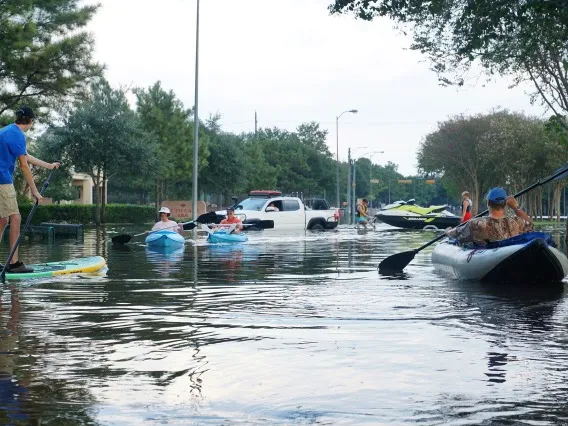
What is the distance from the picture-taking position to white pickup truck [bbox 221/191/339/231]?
1620 inches

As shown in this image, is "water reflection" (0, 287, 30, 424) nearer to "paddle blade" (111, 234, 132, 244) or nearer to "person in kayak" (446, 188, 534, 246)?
"person in kayak" (446, 188, 534, 246)

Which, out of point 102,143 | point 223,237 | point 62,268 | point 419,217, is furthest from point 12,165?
point 102,143

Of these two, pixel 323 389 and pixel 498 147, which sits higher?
pixel 498 147

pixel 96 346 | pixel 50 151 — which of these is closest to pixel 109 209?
pixel 50 151

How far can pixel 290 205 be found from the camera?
4322cm

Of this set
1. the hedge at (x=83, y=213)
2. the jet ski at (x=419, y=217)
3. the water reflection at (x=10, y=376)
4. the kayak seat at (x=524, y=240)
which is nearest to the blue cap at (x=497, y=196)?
the kayak seat at (x=524, y=240)

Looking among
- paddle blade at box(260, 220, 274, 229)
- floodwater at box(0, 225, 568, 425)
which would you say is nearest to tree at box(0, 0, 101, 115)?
paddle blade at box(260, 220, 274, 229)

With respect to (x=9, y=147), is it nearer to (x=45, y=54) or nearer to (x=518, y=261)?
(x=518, y=261)

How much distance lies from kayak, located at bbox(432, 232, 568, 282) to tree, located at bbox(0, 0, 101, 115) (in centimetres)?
2571

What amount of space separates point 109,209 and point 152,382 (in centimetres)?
5669

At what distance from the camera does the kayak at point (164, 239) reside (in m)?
25.5

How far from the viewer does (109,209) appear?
61875 millimetres

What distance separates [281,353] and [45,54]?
106 ft

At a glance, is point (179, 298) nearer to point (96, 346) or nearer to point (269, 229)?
point (96, 346)
